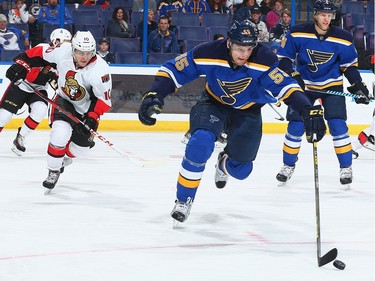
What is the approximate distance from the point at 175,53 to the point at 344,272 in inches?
247

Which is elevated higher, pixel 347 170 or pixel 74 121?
pixel 74 121

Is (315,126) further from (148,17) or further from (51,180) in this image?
(148,17)

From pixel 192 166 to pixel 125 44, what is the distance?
555cm

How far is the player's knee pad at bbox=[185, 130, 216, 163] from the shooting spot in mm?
4148

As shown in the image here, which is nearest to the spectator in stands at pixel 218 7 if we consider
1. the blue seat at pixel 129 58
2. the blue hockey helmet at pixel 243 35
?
the blue seat at pixel 129 58

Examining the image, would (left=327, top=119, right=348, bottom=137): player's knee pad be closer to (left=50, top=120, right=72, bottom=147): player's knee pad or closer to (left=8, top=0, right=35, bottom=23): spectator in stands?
(left=50, top=120, right=72, bottom=147): player's knee pad

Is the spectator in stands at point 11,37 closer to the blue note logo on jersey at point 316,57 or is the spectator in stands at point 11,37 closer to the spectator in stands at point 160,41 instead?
the spectator in stands at point 160,41

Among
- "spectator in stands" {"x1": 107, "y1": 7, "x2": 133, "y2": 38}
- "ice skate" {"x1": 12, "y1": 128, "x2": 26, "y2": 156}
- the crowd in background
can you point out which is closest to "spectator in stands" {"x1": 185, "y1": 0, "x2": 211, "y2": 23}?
the crowd in background

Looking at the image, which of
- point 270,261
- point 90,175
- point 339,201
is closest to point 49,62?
point 90,175

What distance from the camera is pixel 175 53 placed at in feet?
31.2

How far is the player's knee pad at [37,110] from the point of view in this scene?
702 cm

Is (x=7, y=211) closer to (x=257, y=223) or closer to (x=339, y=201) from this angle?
(x=257, y=223)

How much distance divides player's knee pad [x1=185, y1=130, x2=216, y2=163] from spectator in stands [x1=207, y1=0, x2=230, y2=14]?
624cm

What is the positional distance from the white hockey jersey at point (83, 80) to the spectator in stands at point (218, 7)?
5033 mm
